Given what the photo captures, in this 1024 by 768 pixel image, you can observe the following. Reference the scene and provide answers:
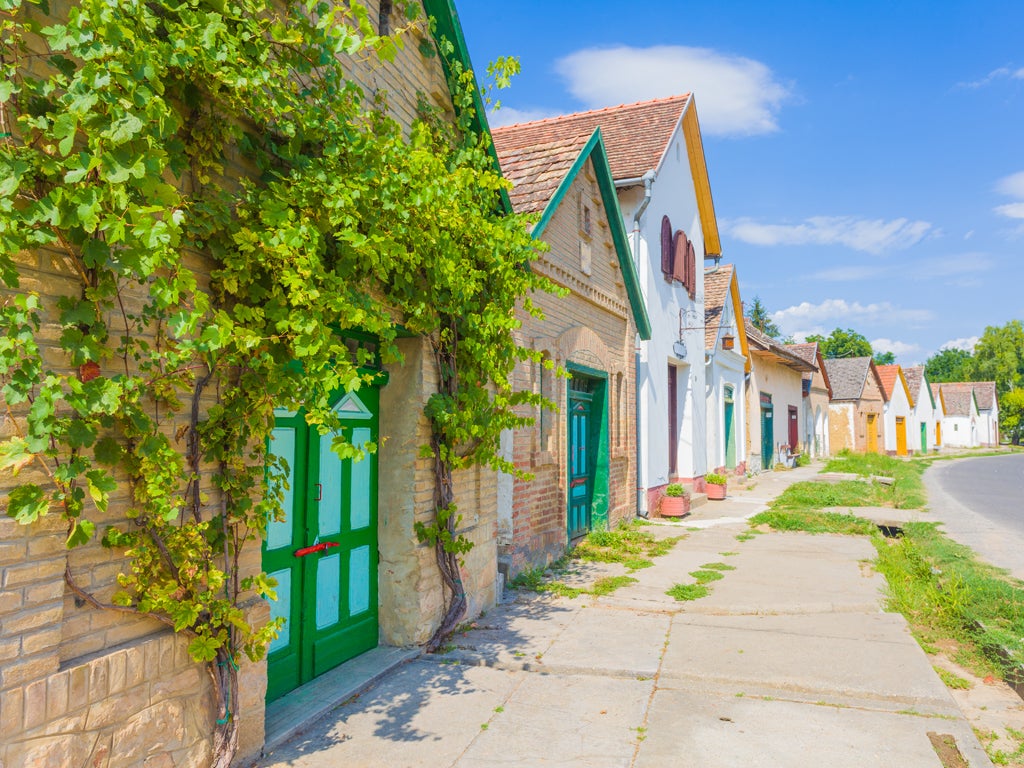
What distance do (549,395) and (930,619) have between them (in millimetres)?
4419

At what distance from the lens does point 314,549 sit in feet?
14.9

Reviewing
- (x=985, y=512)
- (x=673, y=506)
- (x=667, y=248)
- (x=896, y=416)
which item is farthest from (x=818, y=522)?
(x=896, y=416)

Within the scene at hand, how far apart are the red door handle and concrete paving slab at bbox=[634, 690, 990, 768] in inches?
90.9

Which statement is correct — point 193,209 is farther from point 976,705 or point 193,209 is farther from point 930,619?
point 930,619

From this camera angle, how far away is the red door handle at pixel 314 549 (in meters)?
4.42

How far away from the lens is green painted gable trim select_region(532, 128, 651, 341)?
26.0ft

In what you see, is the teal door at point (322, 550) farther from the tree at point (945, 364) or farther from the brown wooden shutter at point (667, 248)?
the tree at point (945, 364)

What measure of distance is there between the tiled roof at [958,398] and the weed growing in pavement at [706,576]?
67383mm

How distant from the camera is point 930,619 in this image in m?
6.33

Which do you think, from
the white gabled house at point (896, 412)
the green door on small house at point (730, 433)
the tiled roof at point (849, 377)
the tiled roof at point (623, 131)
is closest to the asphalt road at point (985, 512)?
the green door on small house at point (730, 433)

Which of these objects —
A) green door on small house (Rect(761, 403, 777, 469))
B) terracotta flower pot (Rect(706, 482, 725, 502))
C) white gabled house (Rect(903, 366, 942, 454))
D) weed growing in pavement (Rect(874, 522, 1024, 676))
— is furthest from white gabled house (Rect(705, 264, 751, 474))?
white gabled house (Rect(903, 366, 942, 454))

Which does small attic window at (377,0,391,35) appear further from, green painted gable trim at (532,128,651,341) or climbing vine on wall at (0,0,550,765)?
green painted gable trim at (532,128,651,341)

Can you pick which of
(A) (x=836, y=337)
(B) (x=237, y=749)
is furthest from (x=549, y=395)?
(A) (x=836, y=337)

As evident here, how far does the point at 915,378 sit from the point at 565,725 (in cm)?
5484
